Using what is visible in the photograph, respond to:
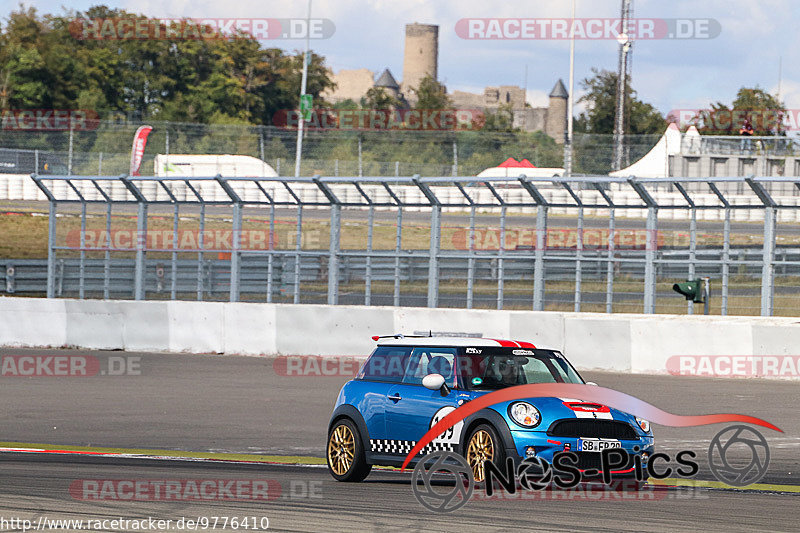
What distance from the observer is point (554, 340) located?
64.6 ft

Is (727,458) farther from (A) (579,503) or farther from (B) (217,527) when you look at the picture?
(B) (217,527)

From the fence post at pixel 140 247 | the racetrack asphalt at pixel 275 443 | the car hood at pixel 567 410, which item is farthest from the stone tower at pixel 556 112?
the car hood at pixel 567 410

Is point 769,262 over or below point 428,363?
over

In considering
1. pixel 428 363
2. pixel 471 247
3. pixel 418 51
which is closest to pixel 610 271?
pixel 471 247

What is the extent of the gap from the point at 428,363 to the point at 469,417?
2.99 ft

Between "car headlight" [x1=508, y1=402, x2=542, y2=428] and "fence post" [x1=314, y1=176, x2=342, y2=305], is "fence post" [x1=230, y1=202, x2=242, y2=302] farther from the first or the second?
"car headlight" [x1=508, y1=402, x2=542, y2=428]

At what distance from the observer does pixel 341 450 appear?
991 centimetres

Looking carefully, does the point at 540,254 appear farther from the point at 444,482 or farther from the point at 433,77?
the point at 433,77

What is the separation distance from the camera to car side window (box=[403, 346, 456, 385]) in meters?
9.58

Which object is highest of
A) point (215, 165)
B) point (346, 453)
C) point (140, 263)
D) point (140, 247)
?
point (215, 165)

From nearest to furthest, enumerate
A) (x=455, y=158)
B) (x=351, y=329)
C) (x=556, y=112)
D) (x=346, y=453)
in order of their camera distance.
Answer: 1. (x=346, y=453)
2. (x=351, y=329)
3. (x=455, y=158)
4. (x=556, y=112)

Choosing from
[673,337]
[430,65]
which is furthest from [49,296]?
[430,65]

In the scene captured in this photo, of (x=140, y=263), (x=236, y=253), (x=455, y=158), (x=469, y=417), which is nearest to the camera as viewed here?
(x=469, y=417)

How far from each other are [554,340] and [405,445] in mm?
10603
